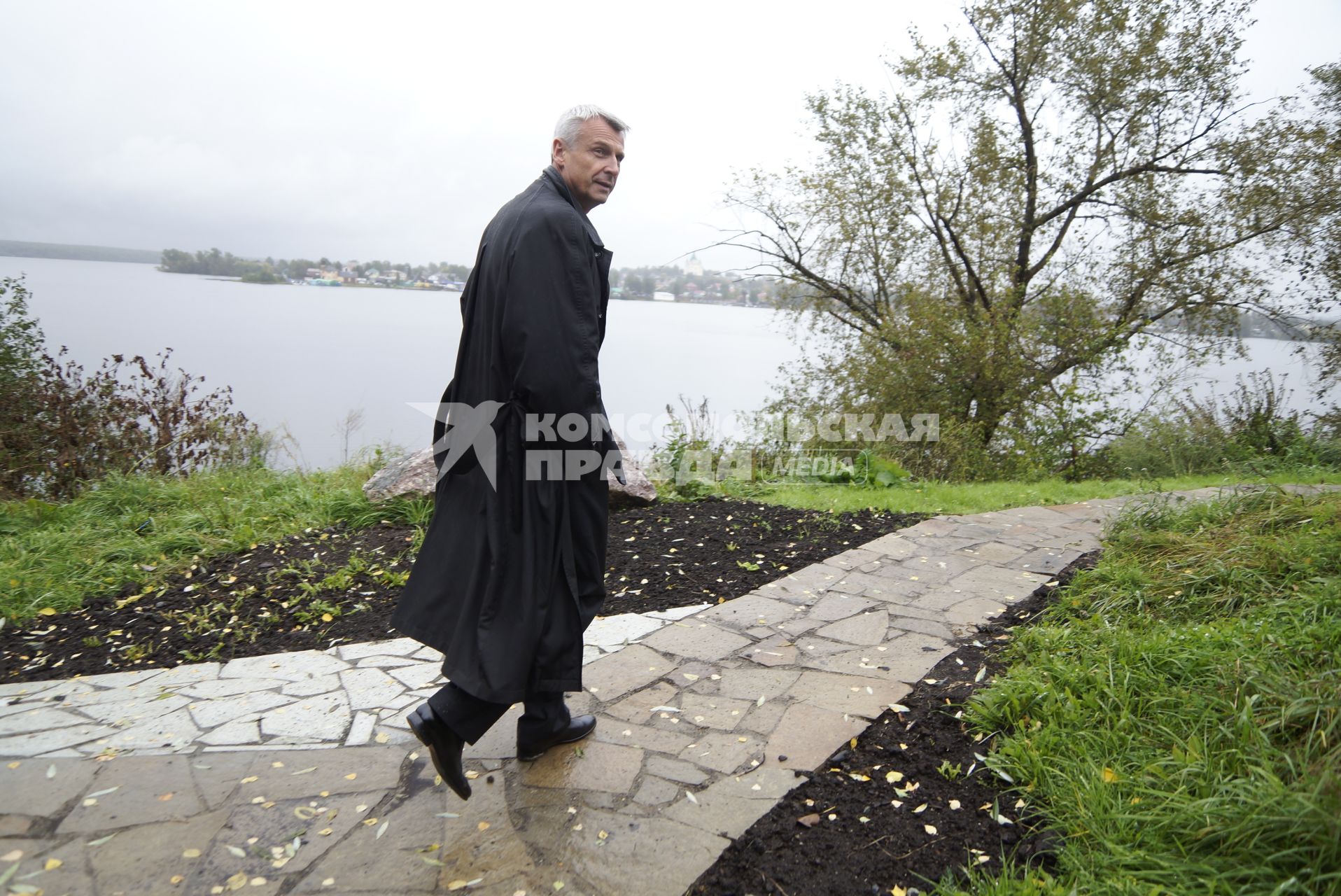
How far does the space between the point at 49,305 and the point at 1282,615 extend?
9535 mm

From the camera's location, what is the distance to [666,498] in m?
5.85

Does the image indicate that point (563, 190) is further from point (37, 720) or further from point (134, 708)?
point (37, 720)

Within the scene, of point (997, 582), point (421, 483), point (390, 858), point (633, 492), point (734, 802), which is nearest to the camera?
point (390, 858)

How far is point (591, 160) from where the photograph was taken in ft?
7.55

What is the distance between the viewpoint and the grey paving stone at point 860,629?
11.1 feet

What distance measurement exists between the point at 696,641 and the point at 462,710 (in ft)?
4.74

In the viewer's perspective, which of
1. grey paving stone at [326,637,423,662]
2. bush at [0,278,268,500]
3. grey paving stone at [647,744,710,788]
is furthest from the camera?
bush at [0,278,268,500]

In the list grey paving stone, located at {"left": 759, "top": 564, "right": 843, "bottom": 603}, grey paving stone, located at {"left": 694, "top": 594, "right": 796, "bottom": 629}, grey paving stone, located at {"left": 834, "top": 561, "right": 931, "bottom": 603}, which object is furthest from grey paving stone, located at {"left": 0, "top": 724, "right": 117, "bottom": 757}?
grey paving stone, located at {"left": 834, "top": 561, "right": 931, "bottom": 603}

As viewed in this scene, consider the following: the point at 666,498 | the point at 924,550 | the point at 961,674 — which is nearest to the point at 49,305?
the point at 666,498

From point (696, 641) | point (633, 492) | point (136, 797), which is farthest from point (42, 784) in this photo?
point (633, 492)

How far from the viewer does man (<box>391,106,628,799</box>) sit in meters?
2.11

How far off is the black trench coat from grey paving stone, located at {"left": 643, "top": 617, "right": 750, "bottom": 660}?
107 centimetres

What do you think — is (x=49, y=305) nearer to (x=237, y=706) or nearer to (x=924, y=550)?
(x=237, y=706)

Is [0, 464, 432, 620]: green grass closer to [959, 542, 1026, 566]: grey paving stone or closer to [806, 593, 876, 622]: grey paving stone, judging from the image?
[806, 593, 876, 622]: grey paving stone
